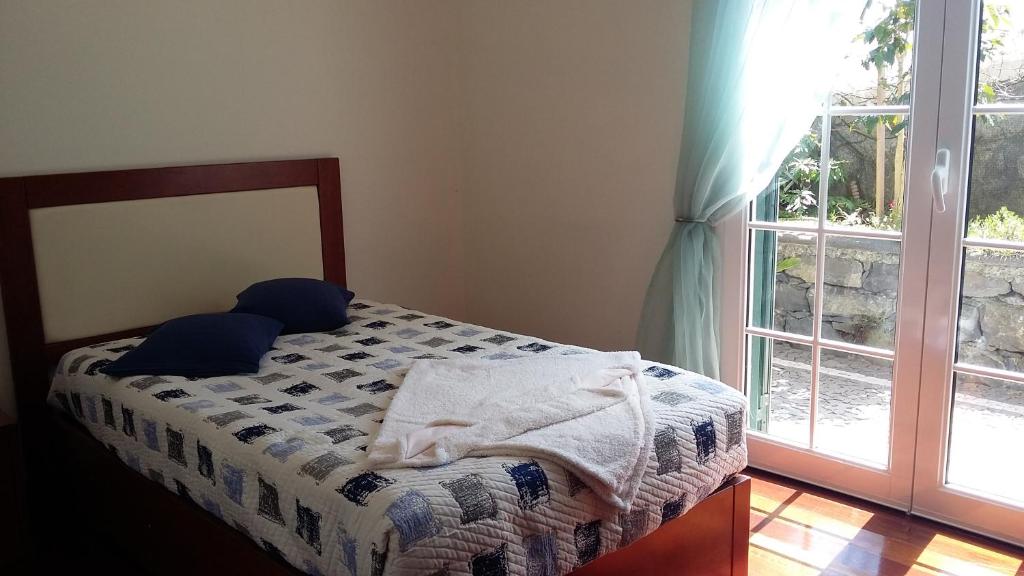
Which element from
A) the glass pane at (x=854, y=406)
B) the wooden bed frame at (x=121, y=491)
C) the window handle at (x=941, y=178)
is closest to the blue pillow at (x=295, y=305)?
the wooden bed frame at (x=121, y=491)

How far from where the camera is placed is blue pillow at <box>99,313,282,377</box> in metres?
2.64

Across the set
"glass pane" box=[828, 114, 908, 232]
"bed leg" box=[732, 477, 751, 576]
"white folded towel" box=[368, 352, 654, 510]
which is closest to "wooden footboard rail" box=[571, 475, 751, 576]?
"bed leg" box=[732, 477, 751, 576]

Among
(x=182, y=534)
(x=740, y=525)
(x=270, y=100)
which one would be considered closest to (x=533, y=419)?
(x=740, y=525)

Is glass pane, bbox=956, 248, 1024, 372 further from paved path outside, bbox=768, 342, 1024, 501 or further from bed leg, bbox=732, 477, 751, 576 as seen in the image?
bed leg, bbox=732, 477, 751, 576

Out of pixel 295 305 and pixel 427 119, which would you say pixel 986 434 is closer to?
pixel 295 305

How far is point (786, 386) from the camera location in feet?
10.5

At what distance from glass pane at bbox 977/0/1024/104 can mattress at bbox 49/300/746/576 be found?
1211mm

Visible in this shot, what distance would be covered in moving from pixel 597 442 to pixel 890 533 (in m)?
1.33

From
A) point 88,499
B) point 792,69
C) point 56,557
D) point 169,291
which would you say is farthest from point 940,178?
point 56,557

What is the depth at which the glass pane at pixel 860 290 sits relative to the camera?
2879 mm

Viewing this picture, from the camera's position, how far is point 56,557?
2838mm

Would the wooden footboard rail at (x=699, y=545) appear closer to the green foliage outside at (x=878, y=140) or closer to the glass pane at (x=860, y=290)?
the glass pane at (x=860, y=290)

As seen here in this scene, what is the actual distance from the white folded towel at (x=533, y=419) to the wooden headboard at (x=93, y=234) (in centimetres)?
121

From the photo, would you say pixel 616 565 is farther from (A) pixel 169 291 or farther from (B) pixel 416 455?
(A) pixel 169 291
